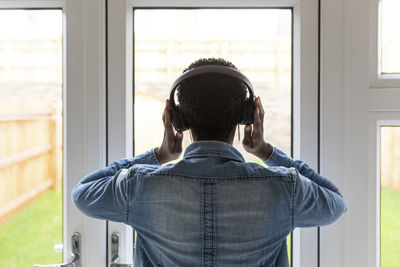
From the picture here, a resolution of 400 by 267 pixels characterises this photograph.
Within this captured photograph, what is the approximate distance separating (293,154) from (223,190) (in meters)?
0.55

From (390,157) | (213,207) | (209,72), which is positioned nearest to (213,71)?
(209,72)

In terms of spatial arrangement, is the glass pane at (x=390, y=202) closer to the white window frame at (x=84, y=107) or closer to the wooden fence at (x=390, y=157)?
the wooden fence at (x=390, y=157)

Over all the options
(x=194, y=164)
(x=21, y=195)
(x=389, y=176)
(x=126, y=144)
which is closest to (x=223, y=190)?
(x=194, y=164)

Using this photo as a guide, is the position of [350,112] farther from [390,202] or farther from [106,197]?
[106,197]

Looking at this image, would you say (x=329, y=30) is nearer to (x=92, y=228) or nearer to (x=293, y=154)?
(x=293, y=154)

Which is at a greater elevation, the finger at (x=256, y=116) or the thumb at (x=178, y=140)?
the finger at (x=256, y=116)

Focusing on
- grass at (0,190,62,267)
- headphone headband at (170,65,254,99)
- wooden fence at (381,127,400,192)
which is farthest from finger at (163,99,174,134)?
wooden fence at (381,127,400,192)

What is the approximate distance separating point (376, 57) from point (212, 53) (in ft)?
1.72

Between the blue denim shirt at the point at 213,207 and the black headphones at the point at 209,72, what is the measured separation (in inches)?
3.2

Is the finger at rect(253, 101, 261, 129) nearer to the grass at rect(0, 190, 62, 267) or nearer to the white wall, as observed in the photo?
the white wall

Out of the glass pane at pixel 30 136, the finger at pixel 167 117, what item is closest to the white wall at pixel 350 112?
the finger at pixel 167 117

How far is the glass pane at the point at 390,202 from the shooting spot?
1201 millimetres

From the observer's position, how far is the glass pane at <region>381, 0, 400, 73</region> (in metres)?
1.19

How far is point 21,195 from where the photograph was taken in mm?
1299
